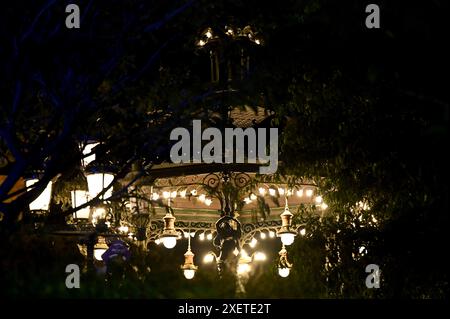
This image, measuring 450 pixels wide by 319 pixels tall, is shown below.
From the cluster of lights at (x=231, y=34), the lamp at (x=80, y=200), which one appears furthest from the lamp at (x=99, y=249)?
the cluster of lights at (x=231, y=34)

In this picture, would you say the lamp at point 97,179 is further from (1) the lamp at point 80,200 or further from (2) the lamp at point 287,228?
(2) the lamp at point 287,228

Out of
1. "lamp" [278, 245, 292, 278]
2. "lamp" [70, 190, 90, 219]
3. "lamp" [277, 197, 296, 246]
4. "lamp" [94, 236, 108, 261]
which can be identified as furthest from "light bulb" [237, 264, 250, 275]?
"lamp" [94, 236, 108, 261]

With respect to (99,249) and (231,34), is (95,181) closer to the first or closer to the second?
(231,34)

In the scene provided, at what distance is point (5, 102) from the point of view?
12.2 meters

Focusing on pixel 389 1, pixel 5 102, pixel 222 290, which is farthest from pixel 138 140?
pixel 222 290

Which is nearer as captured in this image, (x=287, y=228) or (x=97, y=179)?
(x=97, y=179)

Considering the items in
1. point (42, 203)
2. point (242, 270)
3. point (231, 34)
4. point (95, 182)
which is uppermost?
point (231, 34)

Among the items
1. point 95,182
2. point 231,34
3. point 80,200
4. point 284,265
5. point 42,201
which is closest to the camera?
point 284,265

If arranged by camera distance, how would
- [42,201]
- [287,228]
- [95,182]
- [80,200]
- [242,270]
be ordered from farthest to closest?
[287,228] → [80,200] → [95,182] → [42,201] → [242,270]

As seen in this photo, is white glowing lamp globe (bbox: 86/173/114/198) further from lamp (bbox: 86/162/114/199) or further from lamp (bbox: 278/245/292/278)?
lamp (bbox: 278/245/292/278)

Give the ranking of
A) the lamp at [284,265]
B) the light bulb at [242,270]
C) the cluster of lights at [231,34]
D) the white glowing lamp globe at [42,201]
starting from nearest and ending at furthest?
the light bulb at [242,270] < the lamp at [284,265] < the white glowing lamp globe at [42,201] < the cluster of lights at [231,34]

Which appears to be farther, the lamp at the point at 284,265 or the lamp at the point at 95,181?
the lamp at the point at 95,181

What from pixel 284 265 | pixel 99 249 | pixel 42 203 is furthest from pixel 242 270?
pixel 99 249

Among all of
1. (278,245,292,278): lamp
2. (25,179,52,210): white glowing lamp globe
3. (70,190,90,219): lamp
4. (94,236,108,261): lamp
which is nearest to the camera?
(278,245,292,278): lamp
